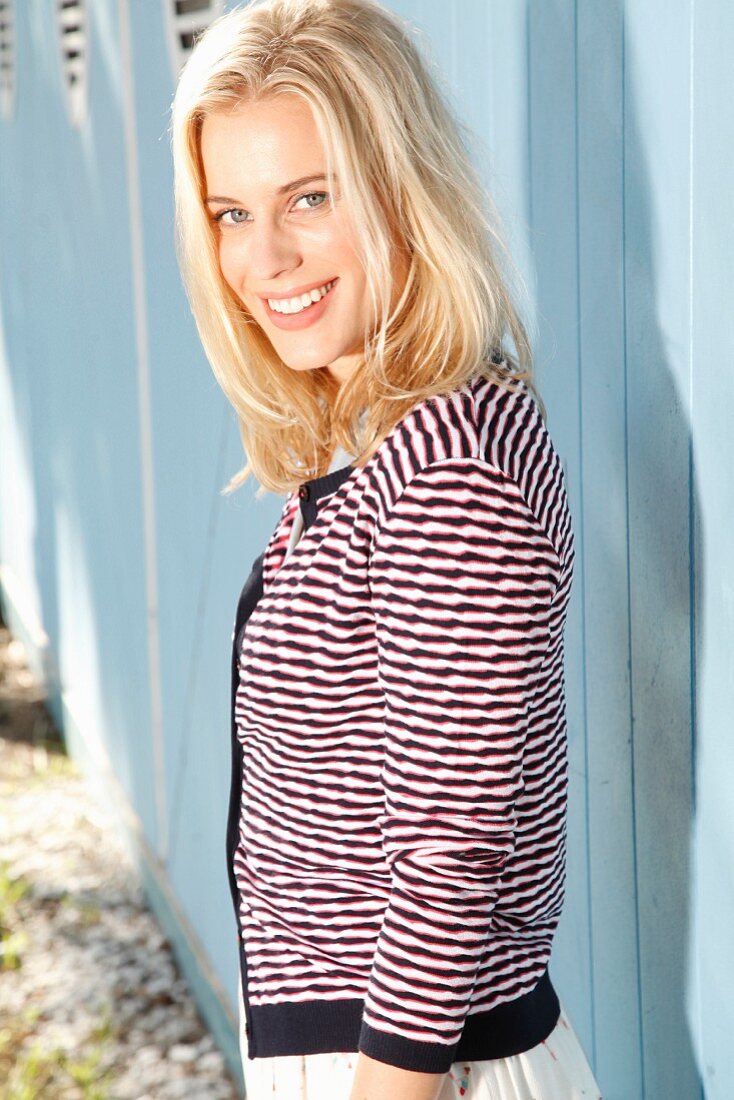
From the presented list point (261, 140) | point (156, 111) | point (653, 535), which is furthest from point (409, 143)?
point (156, 111)

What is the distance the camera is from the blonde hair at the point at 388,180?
54.3 inches

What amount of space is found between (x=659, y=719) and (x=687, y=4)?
32.8 inches

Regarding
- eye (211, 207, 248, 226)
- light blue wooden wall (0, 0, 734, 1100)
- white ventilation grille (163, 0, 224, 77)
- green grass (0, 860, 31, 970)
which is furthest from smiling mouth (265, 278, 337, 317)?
green grass (0, 860, 31, 970)

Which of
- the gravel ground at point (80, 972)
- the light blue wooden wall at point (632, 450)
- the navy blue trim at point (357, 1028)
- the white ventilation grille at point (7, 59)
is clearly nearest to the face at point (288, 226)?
the light blue wooden wall at point (632, 450)

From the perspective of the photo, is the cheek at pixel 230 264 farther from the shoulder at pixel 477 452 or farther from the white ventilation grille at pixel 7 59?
the white ventilation grille at pixel 7 59

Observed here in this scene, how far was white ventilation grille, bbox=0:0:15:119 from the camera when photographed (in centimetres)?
524

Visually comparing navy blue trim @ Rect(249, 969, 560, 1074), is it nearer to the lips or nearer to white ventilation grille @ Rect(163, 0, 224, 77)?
the lips

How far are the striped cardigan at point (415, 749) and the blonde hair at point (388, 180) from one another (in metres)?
0.10

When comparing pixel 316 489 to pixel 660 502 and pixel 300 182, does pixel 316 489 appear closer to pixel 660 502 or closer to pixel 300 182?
pixel 300 182

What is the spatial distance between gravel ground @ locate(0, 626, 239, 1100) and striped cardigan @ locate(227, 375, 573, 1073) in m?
2.15

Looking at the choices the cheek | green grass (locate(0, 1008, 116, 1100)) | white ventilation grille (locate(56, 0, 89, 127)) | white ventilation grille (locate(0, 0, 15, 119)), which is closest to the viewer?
the cheek

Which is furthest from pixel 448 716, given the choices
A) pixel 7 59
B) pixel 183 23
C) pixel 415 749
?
pixel 7 59

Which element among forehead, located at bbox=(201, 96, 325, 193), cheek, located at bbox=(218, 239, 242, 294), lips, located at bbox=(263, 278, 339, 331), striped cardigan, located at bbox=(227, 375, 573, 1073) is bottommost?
striped cardigan, located at bbox=(227, 375, 573, 1073)

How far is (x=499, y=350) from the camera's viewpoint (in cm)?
143
